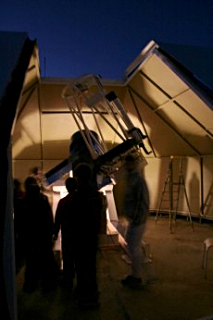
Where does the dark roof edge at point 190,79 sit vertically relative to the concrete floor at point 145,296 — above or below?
above

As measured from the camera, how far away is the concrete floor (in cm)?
374

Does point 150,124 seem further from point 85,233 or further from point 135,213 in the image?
point 85,233

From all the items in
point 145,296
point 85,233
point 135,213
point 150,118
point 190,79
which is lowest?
point 145,296

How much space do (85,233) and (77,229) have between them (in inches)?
4.3

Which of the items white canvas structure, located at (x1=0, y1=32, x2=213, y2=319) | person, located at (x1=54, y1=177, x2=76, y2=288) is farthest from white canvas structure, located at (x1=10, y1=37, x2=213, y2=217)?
person, located at (x1=54, y1=177, x2=76, y2=288)

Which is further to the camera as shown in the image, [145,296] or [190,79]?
[190,79]

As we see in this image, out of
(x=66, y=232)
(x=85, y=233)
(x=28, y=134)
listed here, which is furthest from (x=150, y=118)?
(x=85, y=233)

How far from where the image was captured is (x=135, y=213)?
4.50m

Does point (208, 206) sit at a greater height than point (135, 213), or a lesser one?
lesser

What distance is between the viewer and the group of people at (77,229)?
3787mm

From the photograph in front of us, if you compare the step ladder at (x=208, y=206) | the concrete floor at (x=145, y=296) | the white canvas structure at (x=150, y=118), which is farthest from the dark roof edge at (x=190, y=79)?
the step ladder at (x=208, y=206)

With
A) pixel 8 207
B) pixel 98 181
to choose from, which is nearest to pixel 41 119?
pixel 98 181

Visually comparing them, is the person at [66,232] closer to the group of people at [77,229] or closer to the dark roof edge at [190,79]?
the group of people at [77,229]

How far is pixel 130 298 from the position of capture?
4.18 meters
